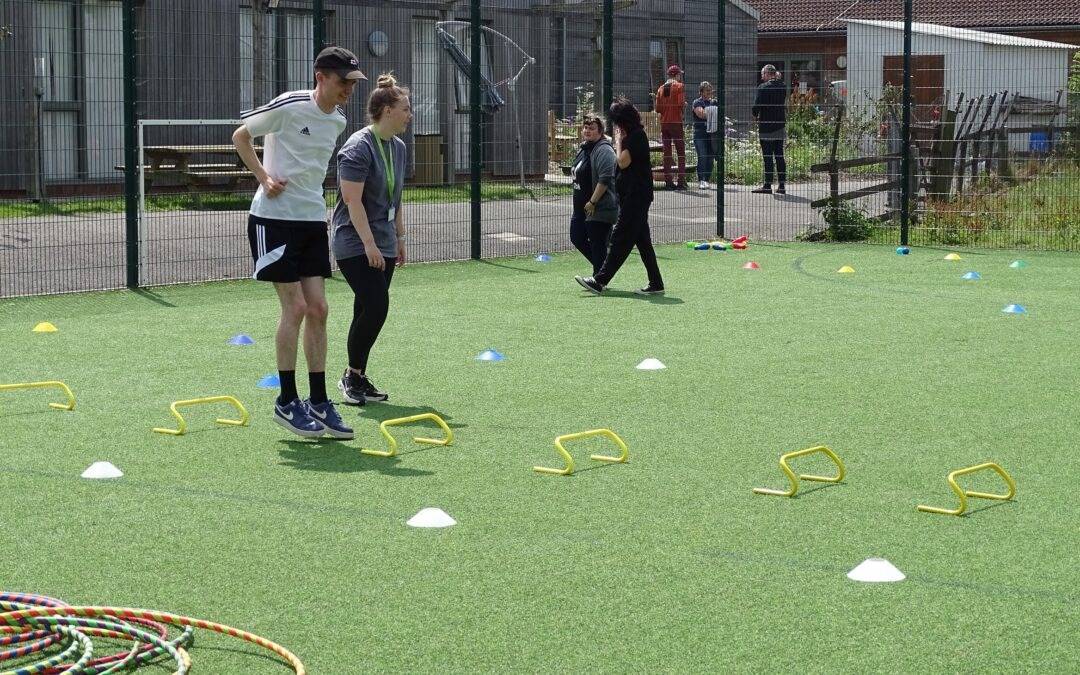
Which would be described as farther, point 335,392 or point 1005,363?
point 1005,363

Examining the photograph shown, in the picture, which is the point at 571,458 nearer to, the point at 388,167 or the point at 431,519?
the point at 431,519

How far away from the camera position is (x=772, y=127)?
19969 millimetres

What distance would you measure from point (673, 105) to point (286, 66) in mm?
6246

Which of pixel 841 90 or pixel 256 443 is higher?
pixel 841 90

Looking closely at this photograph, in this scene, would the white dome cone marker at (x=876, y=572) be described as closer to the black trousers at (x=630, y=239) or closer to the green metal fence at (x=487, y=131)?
Answer: the black trousers at (x=630, y=239)

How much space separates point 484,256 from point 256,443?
33.0 feet

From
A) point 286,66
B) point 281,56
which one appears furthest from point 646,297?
point 281,56

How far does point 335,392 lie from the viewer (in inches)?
348

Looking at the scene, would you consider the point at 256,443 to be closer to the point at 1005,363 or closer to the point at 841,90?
the point at 1005,363

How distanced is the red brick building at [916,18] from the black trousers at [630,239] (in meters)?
30.0

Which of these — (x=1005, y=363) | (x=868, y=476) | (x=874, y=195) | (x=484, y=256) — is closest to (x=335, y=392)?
(x=868, y=476)

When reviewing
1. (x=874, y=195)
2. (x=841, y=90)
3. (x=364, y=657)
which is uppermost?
(x=841, y=90)

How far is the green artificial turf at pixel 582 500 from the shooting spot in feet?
15.0

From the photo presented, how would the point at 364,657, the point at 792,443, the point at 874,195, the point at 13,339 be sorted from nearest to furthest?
the point at 364,657
the point at 792,443
the point at 13,339
the point at 874,195
